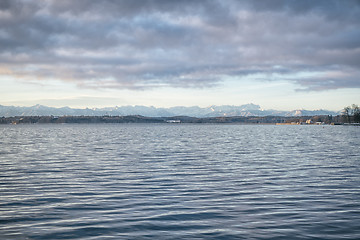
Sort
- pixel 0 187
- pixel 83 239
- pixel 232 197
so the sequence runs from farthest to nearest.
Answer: pixel 0 187 → pixel 232 197 → pixel 83 239

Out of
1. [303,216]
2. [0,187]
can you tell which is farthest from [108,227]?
[0,187]

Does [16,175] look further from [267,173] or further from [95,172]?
[267,173]

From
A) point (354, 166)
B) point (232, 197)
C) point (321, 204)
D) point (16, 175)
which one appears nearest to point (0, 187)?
point (16, 175)

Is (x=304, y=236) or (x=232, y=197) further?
(x=232, y=197)

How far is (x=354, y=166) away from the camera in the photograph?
4116 centimetres

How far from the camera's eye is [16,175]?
33750 mm

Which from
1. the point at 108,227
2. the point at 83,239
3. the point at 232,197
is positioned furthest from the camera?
the point at 232,197

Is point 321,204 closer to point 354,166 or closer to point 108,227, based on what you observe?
point 108,227

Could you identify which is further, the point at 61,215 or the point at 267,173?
the point at 267,173

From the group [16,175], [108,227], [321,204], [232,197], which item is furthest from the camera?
[16,175]

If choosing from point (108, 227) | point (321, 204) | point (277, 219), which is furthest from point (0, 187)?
point (321, 204)

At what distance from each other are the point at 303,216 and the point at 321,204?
368 cm

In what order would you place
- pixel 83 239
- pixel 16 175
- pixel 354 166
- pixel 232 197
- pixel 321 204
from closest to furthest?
pixel 83 239
pixel 321 204
pixel 232 197
pixel 16 175
pixel 354 166

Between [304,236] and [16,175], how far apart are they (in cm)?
2841
